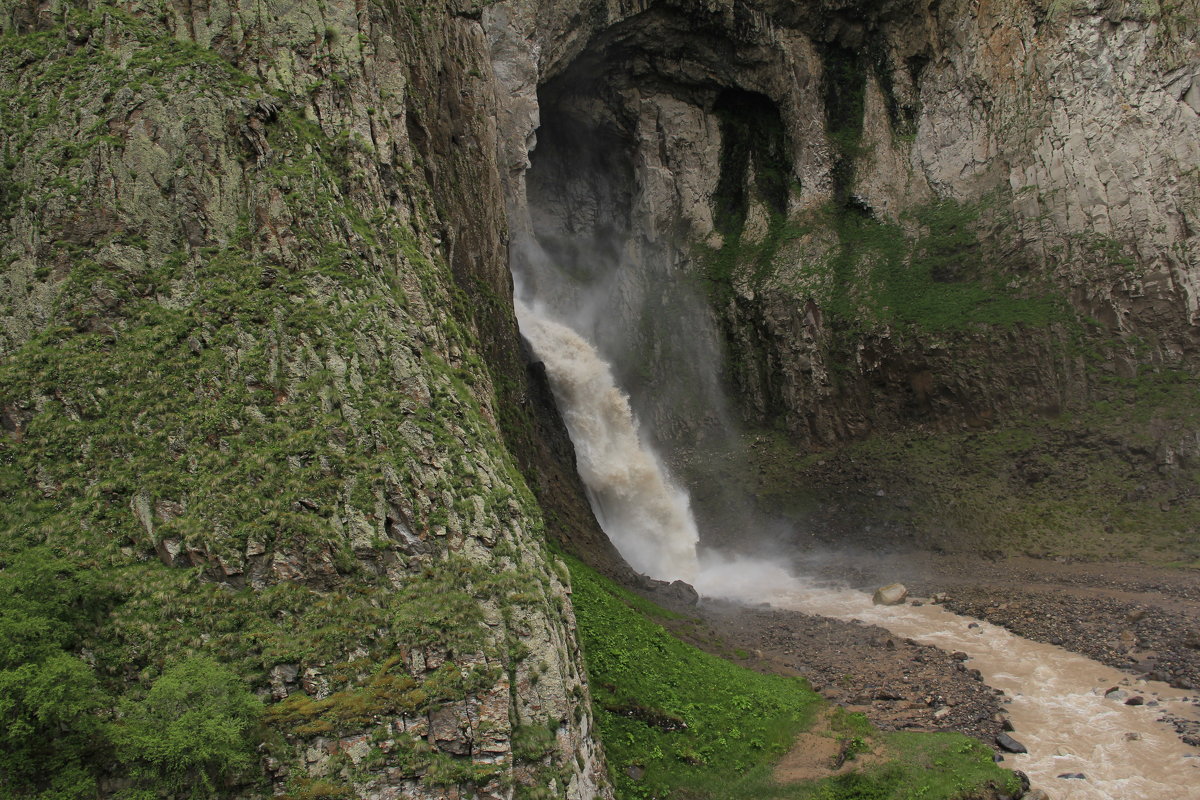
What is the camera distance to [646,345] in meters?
44.8

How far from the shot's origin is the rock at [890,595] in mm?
26094

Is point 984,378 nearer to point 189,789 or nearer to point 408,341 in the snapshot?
point 408,341

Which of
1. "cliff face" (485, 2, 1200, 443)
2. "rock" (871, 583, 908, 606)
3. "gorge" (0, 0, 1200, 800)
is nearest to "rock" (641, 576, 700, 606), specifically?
"gorge" (0, 0, 1200, 800)

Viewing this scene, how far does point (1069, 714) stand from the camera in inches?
613

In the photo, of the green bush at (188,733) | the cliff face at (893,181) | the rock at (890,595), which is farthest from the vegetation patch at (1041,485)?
the green bush at (188,733)

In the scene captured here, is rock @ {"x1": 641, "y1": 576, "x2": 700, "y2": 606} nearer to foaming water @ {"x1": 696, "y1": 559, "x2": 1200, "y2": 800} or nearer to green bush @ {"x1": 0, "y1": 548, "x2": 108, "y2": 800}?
foaming water @ {"x1": 696, "y1": 559, "x2": 1200, "y2": 800}

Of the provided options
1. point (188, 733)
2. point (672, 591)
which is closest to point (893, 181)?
point (672, 591)

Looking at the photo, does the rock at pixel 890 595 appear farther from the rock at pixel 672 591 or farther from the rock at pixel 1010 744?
the rock at pixel 1010 744

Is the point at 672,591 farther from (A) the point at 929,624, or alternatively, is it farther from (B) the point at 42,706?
(B) the point at 42,706

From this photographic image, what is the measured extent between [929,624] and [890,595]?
2.99m

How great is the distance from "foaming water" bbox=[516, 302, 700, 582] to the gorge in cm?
25

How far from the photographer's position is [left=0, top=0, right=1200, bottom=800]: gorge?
930 centimetres

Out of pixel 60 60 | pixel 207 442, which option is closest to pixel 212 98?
pixel 60 60

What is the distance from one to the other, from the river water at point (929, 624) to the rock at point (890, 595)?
17.6 inches
